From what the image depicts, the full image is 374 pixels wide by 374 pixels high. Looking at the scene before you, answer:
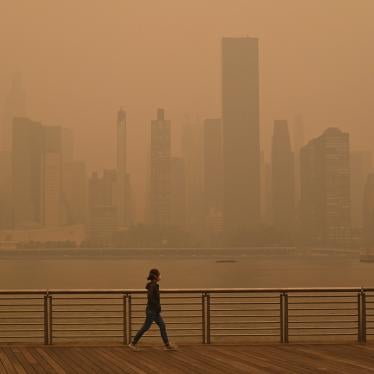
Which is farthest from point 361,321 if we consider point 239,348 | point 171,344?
point 171,344

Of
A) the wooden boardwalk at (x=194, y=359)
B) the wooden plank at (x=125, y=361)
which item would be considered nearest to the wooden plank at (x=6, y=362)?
the wooden boardwalk at (x=194, y=359)

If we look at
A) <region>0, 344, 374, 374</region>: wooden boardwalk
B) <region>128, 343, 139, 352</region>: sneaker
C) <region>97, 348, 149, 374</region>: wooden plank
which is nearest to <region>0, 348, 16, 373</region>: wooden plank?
<region>0, 344, 374, 374</region>: wooden boardwalk

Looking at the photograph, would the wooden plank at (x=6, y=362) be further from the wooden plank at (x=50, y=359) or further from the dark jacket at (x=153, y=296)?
the dark jacket at (x=153, y=296)

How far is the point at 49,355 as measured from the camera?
9.56 meters

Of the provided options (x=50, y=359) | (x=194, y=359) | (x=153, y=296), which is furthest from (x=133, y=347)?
(x=50, y=359)

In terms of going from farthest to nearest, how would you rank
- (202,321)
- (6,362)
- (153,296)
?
(202,321)
(153,296)
(6,362)

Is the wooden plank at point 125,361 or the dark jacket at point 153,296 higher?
the dark jacket at point 153,296

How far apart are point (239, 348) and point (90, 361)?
2.46 metres

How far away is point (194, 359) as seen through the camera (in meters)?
9.30

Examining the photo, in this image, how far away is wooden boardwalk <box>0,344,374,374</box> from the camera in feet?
27.9

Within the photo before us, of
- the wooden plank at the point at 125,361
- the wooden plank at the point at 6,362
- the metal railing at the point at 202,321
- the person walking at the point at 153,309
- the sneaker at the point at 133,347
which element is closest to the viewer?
the wooden plank at the point at 6,362

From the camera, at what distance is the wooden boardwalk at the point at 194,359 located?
8.50m

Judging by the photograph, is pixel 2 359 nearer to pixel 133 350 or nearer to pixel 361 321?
pixel 133 350

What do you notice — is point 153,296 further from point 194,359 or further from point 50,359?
point 50,359
